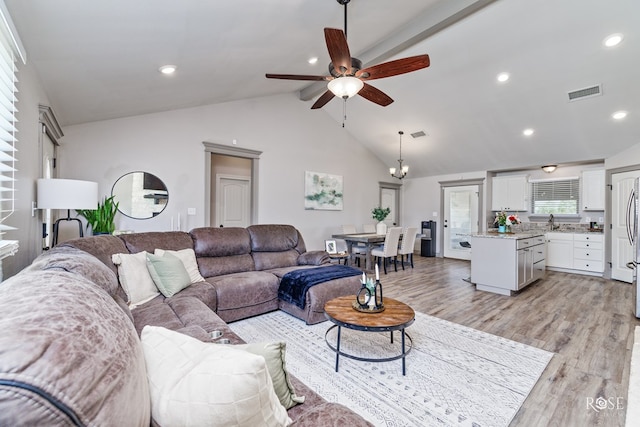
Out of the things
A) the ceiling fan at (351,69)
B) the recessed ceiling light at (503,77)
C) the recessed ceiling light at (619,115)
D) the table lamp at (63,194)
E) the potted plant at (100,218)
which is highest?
the recessed ceiling light at (503,77)

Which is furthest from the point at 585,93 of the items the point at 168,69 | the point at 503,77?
the point at 168,69

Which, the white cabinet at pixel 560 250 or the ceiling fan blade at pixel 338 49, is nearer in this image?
the ceiling fan blade at pixel 338 49

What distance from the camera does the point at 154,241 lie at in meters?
3.15

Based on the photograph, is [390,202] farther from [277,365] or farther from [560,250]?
[277,365]

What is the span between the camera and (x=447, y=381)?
2.15 m

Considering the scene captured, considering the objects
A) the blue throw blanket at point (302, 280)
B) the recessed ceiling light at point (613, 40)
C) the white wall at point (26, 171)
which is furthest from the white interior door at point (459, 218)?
the white wall at point (26, 171)

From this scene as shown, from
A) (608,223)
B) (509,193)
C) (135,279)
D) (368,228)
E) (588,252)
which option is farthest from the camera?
(368,228)

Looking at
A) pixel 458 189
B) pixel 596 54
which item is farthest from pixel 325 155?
pixel 596 54

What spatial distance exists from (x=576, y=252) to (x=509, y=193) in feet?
5.93

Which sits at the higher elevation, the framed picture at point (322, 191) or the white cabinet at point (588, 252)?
the framed picture at point (322, 191)

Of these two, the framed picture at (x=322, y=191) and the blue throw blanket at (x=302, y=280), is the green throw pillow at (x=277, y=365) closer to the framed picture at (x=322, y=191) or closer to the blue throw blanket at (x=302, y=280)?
the blue throw blanket at (x=302, y=280)

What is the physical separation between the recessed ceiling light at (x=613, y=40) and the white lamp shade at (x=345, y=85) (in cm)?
329

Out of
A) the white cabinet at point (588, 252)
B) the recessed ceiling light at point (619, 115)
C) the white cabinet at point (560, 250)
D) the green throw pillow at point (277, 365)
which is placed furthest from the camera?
the white cabinet at point (560, 250)

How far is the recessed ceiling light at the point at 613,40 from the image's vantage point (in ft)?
11.4
